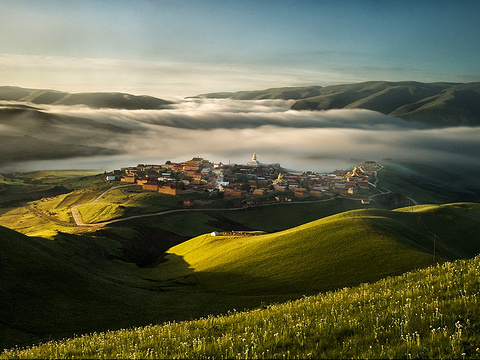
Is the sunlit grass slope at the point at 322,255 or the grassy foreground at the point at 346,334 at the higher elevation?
the grassy foreground at the point at 346,334

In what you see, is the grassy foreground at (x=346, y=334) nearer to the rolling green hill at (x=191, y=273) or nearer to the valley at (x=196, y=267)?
the valley at (x=196, y=267)

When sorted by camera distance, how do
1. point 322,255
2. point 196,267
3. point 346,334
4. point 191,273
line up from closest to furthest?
point 346,334
point 322,255
point 191,273
point 196,267

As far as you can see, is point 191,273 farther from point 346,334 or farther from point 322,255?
point 346,334

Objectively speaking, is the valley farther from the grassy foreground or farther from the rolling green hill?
the grassy foreground

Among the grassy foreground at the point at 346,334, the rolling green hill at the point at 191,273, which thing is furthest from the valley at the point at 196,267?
the grassy foreground at the point at 346,334

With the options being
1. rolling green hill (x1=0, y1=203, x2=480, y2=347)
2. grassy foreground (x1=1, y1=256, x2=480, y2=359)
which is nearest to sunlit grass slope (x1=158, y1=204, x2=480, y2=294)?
rolling green hill (x1=0, y1=203, x2=480, y2=347)

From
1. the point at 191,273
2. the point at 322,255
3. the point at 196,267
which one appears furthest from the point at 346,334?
the point at 196,267
